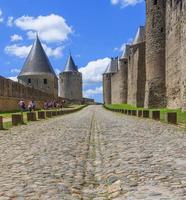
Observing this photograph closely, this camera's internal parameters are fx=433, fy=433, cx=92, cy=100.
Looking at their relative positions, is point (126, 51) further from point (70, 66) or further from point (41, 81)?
point (70, 66)

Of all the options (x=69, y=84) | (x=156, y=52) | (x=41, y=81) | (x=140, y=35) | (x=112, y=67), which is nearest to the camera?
(x=156, y=52)

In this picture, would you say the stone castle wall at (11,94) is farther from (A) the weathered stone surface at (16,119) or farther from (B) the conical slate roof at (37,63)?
(B) the conical slate roof at (37,63)

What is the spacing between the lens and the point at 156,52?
41.6 metres

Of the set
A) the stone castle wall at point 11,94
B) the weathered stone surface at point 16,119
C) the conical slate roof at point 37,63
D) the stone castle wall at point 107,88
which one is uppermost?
the conical slate roof at point 37,63

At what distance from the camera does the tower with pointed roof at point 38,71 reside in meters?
86.5

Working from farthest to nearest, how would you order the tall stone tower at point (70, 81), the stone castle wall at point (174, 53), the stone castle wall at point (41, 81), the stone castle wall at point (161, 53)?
the tall stone tower at point (70, 81)
the stone castle wall at point (41, 81)
the stone castle wall at point (161, 53)
the stone castle wall at point (174, 53)

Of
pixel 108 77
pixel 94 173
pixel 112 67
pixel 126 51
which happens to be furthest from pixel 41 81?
pixel 94 173

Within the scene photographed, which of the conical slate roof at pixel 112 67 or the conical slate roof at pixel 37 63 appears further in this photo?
the conical slate roof at pixel 112 67

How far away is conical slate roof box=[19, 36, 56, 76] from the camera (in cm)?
Answer: 8700

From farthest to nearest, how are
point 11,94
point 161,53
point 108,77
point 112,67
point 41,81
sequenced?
point 112,67 → point 108,77 → point 41,81 → point 161,53 → point 11,94

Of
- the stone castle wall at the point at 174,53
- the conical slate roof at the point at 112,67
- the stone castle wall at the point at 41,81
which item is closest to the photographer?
the stone castle wall at the point at 174,53

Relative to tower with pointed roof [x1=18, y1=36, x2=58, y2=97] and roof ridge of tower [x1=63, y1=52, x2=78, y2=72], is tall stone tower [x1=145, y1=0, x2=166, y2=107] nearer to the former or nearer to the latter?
tower with pointed roof [x1=18, y1=36, x2=58, y2=97]

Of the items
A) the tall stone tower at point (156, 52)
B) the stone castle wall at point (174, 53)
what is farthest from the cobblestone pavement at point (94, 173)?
the tall stone tower at point (156, 52)

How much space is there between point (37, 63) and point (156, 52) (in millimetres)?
48619
